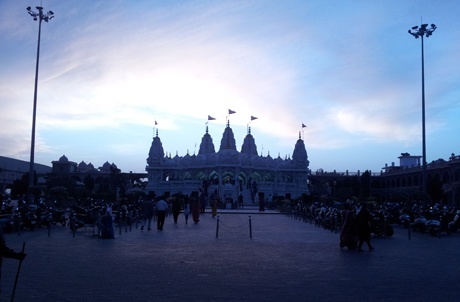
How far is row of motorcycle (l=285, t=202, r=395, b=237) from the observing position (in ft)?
72.7

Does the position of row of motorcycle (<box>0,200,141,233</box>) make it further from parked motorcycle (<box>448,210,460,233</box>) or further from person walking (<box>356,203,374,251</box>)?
parked motorcycle (<box>448,210,460,233</box>)

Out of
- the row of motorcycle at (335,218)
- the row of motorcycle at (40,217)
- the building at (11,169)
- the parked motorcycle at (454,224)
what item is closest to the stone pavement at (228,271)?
the row of motorcycle at (40,217)

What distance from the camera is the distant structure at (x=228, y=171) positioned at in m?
80.9

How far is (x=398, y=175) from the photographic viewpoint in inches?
3947

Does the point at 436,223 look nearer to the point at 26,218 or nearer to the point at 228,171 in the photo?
the point at 26,218

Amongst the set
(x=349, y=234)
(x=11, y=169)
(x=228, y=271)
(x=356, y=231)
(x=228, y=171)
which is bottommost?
(x=228, y=271)

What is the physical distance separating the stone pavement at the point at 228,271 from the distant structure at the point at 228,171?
55.2m

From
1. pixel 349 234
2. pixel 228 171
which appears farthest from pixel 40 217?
pixel 228 171

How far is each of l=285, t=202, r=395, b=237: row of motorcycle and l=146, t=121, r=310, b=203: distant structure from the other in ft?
119

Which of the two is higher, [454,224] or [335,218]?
[335,218]

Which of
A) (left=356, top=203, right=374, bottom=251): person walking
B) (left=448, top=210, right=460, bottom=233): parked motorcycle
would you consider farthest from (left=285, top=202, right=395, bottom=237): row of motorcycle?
(left=356, top=203, right=374, bottom=251): person walking

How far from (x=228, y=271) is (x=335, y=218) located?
1486 centimetres

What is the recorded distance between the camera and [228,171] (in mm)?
82062

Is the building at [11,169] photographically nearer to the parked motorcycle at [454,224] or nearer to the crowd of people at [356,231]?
the parked motorcycle at [454,224]
